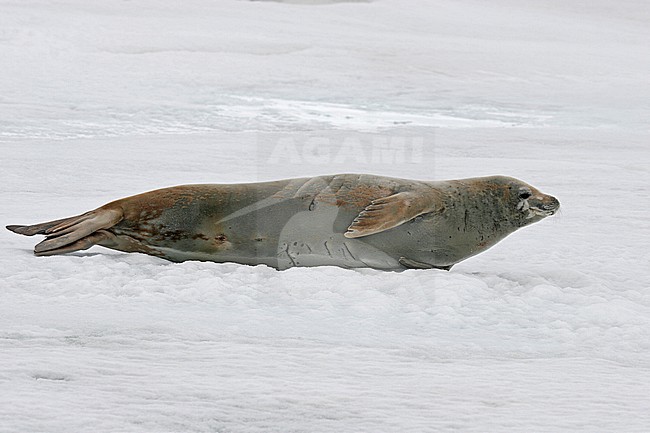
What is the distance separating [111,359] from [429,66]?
9174 mm

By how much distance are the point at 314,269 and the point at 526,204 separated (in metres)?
0.95

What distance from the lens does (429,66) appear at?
37.9 ft

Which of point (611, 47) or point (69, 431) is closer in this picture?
point (69, 431)

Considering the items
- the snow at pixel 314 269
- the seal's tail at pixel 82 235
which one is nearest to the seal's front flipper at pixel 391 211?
the snow at pixel 314 269

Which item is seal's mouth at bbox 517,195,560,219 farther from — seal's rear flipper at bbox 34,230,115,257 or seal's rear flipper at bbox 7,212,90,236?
seal's rear flipper at bbox 7,212,90,236

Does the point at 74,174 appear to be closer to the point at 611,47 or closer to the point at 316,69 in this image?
the point at 316,69

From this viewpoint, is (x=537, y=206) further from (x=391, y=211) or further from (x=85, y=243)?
(x=85, y=243)

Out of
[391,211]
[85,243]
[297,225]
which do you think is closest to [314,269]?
[297,225]

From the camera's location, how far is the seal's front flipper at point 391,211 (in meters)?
3.71

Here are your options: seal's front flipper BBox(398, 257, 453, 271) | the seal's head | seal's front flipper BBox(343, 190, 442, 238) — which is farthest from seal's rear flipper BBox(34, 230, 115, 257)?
the seal's head

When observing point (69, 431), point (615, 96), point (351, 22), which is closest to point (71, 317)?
point (69, 431)

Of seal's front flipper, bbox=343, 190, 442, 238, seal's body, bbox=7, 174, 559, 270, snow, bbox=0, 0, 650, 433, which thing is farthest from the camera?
seal's body, bbox=7, 174, 559, 270

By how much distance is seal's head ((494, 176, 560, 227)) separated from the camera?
4.11 meters

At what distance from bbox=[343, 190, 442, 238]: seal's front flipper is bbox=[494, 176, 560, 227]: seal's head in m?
0.35
